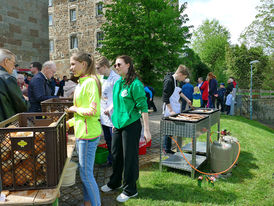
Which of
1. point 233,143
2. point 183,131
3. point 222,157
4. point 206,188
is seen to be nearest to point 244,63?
point 233,143

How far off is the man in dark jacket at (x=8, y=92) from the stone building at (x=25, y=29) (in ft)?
18.7

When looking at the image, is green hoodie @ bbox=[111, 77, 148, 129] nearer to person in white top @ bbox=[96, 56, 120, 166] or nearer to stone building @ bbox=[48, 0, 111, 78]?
person in white top @ bbox=[96, 56, 120, 166]

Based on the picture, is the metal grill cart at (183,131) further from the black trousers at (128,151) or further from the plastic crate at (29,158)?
the plastic crate at (29,158)

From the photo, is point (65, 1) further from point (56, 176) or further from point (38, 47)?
point (56, 176)

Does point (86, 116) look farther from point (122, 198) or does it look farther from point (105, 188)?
point (105, 188)

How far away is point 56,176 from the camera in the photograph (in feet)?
6.19

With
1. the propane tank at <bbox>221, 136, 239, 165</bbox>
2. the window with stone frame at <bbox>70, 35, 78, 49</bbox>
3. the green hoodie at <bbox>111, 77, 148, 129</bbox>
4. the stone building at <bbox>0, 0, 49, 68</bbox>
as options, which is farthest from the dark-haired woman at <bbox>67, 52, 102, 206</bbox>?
the window with stone frame at <bbox>70, 35, 78, 49</bbox>

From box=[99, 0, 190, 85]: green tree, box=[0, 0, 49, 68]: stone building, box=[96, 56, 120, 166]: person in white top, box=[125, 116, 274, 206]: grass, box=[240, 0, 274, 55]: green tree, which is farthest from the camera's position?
box=[240, 0, 274, 55]: green tree

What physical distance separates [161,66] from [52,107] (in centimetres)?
1212

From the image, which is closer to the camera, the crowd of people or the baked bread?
the baked bread

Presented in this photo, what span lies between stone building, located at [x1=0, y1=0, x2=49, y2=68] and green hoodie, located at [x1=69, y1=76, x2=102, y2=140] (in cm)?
688

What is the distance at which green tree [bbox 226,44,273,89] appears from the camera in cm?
2895

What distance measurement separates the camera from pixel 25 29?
8.50 meters

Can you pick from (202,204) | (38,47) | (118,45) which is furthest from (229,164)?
(118,45)
